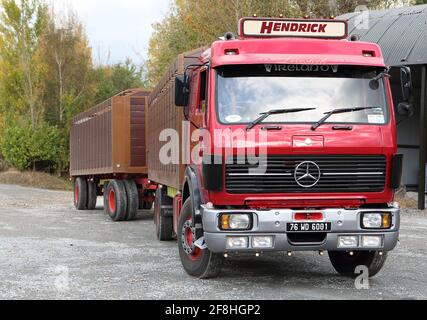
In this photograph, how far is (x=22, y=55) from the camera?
36094mm

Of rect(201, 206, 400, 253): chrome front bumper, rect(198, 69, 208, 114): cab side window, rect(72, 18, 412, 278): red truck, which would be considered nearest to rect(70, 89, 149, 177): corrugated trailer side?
rect(198, 69, 208, 114): cab side window

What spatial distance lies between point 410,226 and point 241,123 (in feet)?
30.6

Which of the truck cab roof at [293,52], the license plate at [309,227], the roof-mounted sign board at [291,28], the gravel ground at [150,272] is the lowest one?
the gravel ground at [150,272]

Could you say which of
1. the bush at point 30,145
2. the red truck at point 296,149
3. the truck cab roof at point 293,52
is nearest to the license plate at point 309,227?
the red truck at point 296,149

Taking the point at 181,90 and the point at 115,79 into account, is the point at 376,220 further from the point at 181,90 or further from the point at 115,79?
the point at 115,79

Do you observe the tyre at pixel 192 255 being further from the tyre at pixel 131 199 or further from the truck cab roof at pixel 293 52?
the tyre at pixel 131 199

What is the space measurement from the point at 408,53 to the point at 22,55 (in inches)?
925

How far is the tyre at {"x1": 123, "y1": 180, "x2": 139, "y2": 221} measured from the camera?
1540 cm

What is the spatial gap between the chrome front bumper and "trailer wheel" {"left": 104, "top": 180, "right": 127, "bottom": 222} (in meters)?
8.40

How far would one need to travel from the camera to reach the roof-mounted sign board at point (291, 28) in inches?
308

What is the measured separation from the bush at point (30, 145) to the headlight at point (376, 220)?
29887 millimetres
